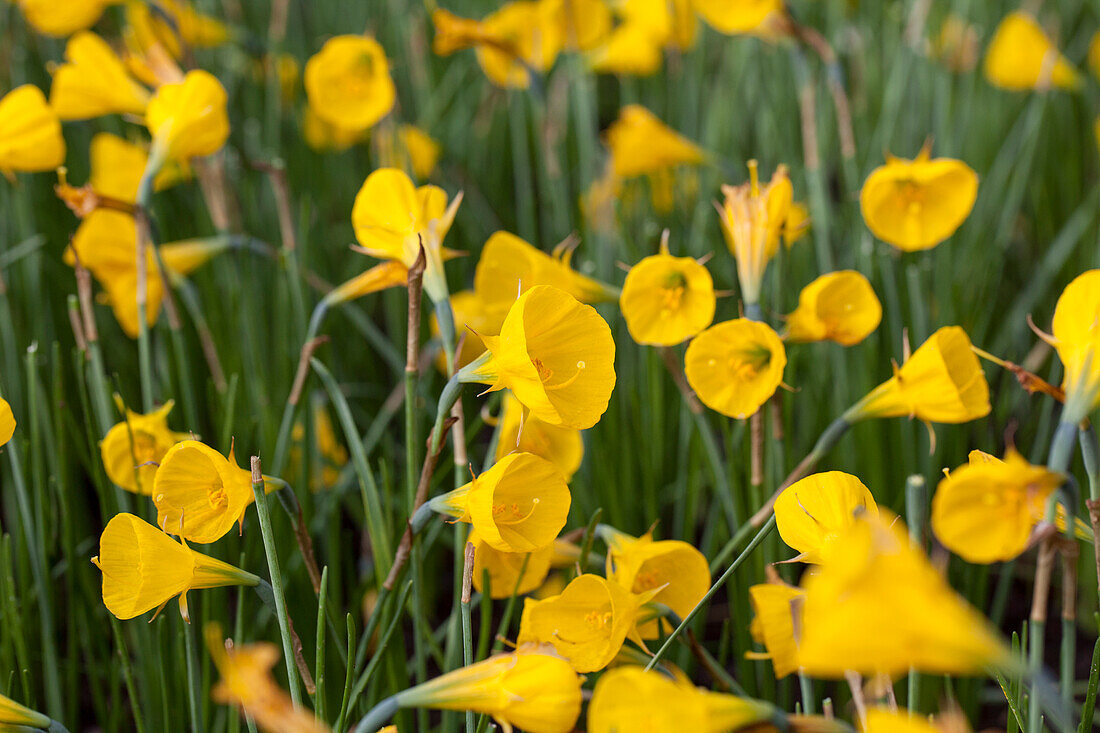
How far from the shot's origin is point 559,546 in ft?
3.18

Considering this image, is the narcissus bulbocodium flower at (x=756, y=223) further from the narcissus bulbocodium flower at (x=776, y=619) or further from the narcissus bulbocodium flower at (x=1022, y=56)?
the narcissus bulbocodium flower at (x=1022, y=56)

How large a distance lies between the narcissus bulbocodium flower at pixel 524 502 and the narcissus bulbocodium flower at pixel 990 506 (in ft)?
1.02

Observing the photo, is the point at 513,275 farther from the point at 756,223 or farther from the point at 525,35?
the point at 525,35

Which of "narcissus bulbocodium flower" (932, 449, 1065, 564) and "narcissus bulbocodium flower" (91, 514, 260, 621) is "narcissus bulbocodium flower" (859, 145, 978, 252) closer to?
"narcissus bulbocodium flower" (932, 449, 1065, 564)

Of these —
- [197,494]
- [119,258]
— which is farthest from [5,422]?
[119,258]

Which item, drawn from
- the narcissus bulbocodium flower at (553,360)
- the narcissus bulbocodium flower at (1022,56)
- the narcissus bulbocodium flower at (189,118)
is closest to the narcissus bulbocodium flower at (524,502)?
the narcissus bulbocodium flower at (553,360)

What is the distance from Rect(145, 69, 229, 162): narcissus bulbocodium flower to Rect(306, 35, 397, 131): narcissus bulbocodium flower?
471mm

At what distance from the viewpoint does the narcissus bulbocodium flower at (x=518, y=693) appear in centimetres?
64

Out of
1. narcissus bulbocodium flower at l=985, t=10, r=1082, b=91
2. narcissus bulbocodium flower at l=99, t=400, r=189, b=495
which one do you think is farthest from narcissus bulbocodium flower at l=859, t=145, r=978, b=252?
narcissus bulbocodium flower at l=985, t=10, r=1082, b=91

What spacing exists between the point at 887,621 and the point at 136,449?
95 centimetres

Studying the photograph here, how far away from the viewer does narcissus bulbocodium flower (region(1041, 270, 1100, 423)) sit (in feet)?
2.31

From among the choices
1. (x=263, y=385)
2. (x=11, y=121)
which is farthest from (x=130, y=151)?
(x=263, y=385)

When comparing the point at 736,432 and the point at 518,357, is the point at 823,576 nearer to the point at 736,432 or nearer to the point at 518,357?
the point at 518,357

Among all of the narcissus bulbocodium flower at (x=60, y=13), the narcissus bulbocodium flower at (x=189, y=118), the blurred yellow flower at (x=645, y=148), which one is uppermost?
the narcissus bulbocodium flower at (x=60, y=13)
